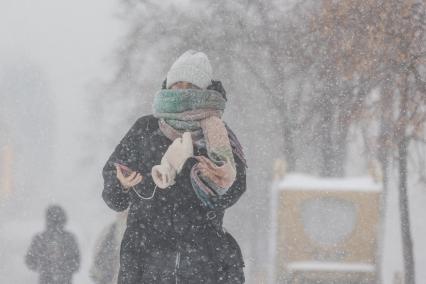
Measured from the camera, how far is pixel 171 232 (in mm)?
3463

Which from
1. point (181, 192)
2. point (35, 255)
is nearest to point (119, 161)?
point (181, 192)

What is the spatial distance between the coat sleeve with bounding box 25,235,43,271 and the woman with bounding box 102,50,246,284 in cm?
559

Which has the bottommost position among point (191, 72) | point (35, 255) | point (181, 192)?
point (181, 192)

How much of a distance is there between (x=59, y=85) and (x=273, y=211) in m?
75.4

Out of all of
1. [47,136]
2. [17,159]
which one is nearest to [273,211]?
[17,159]

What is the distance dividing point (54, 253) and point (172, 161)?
5747 mm

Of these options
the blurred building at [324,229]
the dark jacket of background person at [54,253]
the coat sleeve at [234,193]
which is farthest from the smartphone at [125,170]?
the blurred building at [324,229]

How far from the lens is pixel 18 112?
76.1 m

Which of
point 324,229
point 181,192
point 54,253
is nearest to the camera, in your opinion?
point 181,192

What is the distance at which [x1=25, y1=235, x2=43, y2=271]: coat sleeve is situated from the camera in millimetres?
8961

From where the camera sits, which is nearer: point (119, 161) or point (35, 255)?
point (119, 161)

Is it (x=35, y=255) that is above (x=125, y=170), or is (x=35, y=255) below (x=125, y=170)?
above

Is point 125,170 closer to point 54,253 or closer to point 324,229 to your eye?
point 54,253

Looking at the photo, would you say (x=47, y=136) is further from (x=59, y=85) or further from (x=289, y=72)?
(x=289, y=72)
